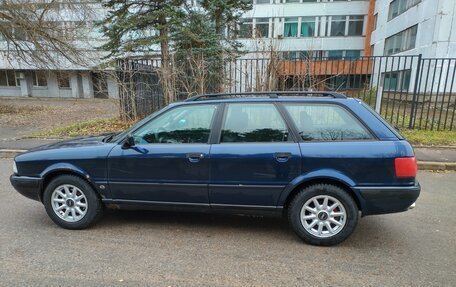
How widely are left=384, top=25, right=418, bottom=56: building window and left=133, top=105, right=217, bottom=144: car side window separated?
62.1ft

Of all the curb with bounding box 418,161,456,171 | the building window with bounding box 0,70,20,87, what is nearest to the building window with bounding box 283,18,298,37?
the curb with bounding box 418,161,456,171

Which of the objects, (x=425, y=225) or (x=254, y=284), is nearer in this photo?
(x=254, y=284)

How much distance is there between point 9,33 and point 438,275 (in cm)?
1811

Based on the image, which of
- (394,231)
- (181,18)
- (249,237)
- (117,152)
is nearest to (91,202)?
(117,152)

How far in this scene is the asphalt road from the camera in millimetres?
2785

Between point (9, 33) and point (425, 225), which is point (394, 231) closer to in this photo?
point (425, 225)

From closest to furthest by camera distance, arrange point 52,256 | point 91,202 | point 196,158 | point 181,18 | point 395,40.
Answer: point 52,256, point 196,158, point 91,202, point 181,18, point 395,40

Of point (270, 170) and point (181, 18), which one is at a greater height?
point (181, 18)

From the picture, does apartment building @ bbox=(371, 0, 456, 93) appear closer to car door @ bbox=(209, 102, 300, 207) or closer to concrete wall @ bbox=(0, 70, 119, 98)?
car door @ bbox=(209, 102, 300, 207)

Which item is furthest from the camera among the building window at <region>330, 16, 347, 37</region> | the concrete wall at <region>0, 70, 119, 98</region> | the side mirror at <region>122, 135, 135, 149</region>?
the concrete wall at <region>0, 70, 119, 98</region>

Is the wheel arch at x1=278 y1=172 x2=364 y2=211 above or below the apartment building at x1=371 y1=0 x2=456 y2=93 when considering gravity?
below

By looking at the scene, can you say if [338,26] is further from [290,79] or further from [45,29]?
[45,29]

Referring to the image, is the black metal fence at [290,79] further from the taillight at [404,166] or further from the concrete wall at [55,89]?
the concrete wall at [55,89]

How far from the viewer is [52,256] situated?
3.15 metres
